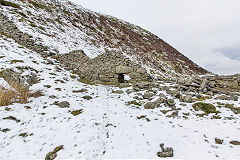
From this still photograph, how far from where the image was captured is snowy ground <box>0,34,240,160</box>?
9.79 ft

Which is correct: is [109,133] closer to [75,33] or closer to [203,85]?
[203,85]

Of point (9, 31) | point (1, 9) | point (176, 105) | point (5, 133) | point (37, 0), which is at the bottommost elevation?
point (5, 133)

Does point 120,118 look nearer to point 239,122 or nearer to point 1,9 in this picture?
point 239,122

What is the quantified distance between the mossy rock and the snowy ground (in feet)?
0.86

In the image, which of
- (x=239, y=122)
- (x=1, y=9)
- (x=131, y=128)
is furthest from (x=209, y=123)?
(x=1, y=9)

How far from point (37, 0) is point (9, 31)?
17.3 meters

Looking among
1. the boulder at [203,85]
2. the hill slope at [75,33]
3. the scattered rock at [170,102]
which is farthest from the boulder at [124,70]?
the scattered rock at [170,102]

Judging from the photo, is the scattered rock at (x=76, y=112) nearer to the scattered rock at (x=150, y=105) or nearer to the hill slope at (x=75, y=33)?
the scattered rock at (x=150, y=105)

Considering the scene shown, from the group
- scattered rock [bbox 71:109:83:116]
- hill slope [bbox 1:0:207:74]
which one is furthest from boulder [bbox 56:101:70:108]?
hill slope [bbox 1:0:207:74]

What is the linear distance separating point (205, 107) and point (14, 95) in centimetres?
884

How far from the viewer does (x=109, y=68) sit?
12.5m

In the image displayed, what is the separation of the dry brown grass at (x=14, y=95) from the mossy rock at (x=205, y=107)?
7994 millimetres

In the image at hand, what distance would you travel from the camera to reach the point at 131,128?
4.11m

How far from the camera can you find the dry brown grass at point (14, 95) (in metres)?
5.00
